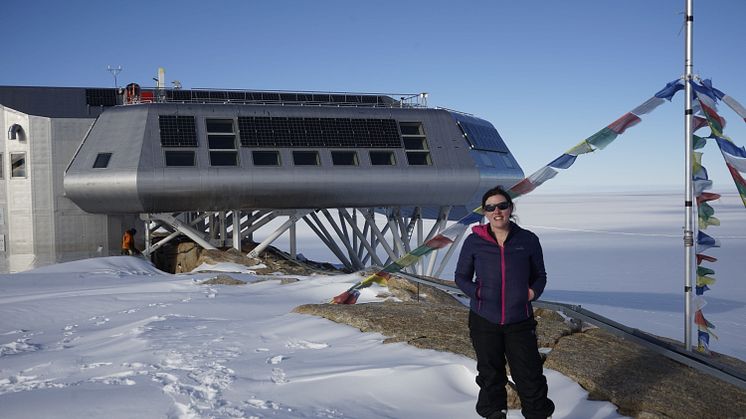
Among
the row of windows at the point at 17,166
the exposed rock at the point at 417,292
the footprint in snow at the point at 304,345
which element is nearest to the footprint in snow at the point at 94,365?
the footprint in snow at the point at 304,345

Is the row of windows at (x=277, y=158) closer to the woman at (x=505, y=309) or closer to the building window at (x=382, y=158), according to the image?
the building window at (x=382, y=158)

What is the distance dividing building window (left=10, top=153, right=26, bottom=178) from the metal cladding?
3.47 metres

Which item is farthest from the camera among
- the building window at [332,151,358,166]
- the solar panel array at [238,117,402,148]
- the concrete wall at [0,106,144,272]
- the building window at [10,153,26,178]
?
the building window at [10,153,26,178]

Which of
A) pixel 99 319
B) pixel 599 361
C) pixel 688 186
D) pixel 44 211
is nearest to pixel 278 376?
pixel 599 361

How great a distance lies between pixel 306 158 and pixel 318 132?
1.22 meters

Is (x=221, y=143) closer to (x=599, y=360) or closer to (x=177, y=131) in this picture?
(x=177, y=131)

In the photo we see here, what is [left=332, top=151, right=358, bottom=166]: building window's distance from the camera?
71.6 feet

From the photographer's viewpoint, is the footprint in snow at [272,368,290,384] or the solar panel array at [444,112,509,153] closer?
the footprint in snow at [272,368,290,384]

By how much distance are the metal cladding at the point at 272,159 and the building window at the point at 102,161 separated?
1.5 inches

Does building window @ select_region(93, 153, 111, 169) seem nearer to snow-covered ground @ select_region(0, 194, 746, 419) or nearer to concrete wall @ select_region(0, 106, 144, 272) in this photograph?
concrete wall @ select_region(0, 106, 144, 272)

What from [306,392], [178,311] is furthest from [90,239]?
[306,392]

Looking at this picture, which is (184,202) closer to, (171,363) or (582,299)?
(171,363)

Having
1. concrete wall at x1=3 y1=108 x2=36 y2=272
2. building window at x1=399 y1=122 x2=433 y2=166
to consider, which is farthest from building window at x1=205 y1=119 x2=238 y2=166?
concrete wall at x1=3 y1=108 x2=36 y2=272

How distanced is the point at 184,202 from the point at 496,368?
16529 mm
